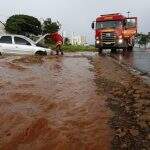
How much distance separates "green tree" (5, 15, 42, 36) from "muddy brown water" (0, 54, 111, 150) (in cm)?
4729

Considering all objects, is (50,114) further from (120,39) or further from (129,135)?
(120,39)

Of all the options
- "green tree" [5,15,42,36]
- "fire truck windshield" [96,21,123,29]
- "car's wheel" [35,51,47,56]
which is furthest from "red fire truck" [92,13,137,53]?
"green tree" [5,15,42,36]

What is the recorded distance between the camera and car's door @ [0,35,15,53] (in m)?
22.0

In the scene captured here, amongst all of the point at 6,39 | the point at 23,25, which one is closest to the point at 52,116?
the point at 6,39

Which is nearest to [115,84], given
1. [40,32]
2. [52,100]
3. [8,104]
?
Result: [52,100]

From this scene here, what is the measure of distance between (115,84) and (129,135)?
4.75 meters

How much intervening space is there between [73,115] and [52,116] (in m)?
0.34

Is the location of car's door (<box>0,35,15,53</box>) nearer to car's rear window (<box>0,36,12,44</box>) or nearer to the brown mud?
car's rear window (<box>0,36,12,44</box>)

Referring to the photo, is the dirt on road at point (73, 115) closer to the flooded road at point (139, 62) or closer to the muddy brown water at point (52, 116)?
the muddy brown water at point (52, 116)

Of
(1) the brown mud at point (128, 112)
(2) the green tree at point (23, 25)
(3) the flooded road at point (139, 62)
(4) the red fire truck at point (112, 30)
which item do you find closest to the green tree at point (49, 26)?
(2) the green tree at point (23, 25)

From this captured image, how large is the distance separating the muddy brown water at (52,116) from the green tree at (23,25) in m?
47.3

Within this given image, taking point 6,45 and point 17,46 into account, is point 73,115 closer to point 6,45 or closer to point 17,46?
point 17,46

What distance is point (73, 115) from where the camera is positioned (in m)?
6.45

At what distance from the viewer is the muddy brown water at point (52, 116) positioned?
5.10m
